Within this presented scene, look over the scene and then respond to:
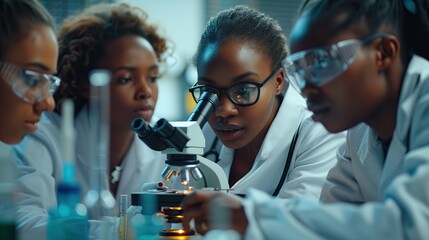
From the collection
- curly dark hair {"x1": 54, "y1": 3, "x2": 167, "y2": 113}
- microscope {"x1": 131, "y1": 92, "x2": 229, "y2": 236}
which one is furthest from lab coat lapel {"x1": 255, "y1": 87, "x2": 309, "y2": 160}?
curly dark hair {"x1": 54, "y1": 3, "x2": 167, "y2": 113}

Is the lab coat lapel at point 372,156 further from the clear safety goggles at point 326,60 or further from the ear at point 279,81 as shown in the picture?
the ear at point 279,81

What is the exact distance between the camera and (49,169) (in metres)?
2.61

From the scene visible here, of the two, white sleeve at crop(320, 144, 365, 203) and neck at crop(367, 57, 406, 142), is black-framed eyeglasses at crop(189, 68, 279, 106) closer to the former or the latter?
white sleeve at crop(320, 144, 365, 203)

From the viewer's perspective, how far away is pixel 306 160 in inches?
85.6

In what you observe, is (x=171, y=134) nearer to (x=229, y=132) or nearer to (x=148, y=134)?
(x=148, y=134)

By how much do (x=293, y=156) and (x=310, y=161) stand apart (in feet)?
0.25

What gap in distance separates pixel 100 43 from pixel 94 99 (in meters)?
0.28

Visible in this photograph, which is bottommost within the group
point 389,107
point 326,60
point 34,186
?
point 34,186

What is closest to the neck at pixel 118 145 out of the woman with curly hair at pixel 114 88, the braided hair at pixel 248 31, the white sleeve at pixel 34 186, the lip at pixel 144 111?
the woman with curly hair at pixel 114 88

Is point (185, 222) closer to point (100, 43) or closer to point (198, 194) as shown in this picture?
point (198, 194)

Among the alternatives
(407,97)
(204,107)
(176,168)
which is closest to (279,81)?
(204,107)

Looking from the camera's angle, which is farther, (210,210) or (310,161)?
(310,161)

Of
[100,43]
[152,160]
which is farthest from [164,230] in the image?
[100,43]

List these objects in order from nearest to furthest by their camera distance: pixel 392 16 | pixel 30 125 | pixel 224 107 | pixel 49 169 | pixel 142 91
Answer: pixel 392 16
pixel 30 125
pixel 224 107
pixel 49 169
pixel 142 91
